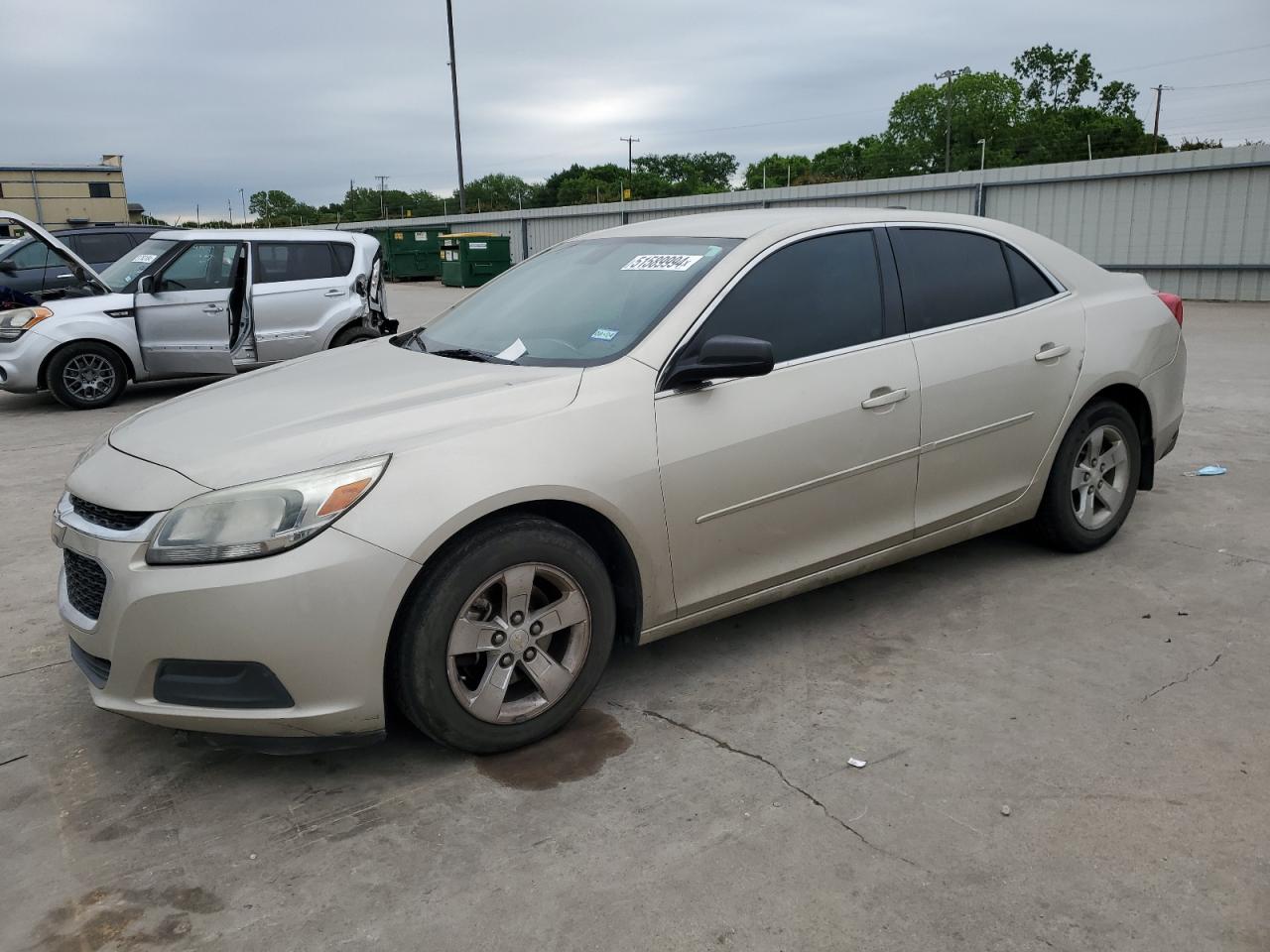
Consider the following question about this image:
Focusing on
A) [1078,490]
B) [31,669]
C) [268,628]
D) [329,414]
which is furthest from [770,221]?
[31,669]

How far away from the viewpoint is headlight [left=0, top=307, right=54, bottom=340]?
9.43 m

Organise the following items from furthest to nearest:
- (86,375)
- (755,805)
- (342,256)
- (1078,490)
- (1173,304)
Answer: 1. (342,256)
2. (86,375)
3. (1173,304)
4. (1078,490)
5. (755,805)

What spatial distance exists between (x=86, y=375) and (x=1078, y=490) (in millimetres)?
9005

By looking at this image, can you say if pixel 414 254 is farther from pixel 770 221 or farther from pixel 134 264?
pixel 770 221

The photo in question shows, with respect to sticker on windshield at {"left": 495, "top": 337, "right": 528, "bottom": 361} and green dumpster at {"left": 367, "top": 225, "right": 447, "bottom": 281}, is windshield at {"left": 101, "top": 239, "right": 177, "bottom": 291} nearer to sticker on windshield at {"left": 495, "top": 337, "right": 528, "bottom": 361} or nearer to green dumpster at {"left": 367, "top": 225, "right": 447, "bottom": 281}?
sticker on windshield at {"left": 495, "top": 337, "right": 528, "bottom": 361}

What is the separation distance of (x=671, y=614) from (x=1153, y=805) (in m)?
1.48

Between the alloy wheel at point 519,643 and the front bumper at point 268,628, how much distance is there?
250 mm

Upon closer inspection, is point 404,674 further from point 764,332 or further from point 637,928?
point 764,332

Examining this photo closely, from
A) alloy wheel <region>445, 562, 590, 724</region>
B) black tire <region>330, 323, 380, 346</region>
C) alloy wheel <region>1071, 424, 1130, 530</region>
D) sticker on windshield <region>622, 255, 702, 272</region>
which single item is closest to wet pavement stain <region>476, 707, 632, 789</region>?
alloy wheel <region>445, 562, 590, 724</region>

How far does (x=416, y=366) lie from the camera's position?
3.55 m

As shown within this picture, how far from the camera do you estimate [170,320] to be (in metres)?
9.63

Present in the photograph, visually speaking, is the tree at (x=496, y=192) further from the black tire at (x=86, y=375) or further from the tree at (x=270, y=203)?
the black tire at (x=86, y=375)

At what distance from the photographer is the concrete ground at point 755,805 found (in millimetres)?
2332

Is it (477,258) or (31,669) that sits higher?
(477,258)
